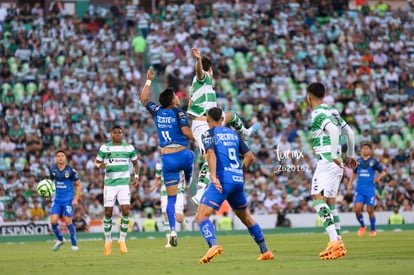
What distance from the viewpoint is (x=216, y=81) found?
1801 inches

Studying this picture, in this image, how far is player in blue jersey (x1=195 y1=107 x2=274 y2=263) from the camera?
55.8ft

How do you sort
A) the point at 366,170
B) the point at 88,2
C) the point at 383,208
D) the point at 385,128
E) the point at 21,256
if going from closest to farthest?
1. the point at 21,256
2. the point at 366,170
3. the point at 383,208
4. the point at 385,128
5. the point at 88,2

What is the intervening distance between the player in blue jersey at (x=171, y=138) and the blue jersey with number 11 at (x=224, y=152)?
19.0 feet

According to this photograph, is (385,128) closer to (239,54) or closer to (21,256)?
(239,54)

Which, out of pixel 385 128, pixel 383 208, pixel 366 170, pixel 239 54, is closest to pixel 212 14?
pixel 239 54

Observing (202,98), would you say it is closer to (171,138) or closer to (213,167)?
(171,138)

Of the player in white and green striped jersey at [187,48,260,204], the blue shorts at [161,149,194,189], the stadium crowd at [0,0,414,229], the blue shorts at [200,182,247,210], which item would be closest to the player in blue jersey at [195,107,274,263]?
the blue shorts at [200,182,247,210]

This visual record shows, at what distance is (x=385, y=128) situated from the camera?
45562 millimetres

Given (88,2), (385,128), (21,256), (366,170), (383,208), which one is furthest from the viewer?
(88,2)

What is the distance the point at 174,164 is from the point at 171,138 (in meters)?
0.61

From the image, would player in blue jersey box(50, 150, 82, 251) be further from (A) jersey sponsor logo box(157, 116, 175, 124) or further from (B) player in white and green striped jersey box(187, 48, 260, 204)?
(B) player in white and green striped jersey box(187, 48, 260, 204)

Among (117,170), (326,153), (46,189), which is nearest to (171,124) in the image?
(117,170)

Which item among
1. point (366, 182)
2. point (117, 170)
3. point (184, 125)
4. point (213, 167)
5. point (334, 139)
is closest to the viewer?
point (213, 167)

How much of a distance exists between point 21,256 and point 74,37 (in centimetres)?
2397
